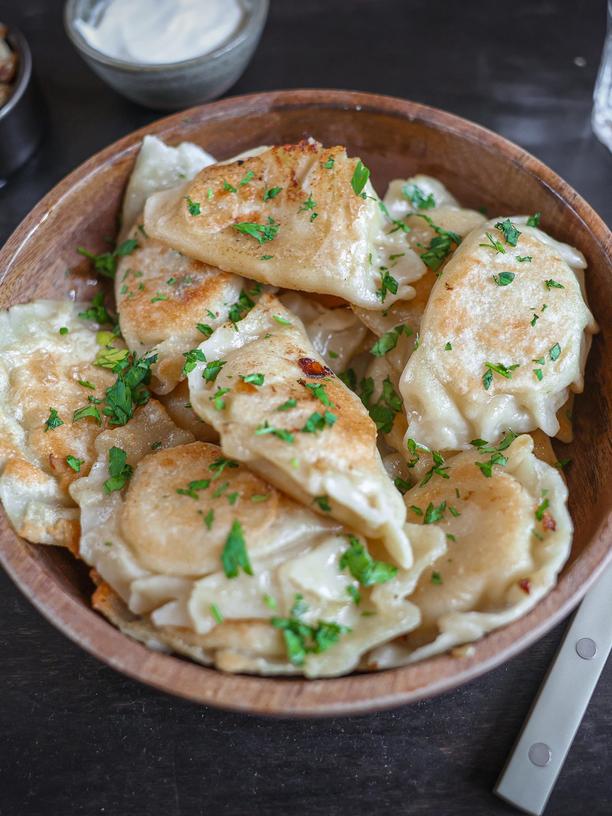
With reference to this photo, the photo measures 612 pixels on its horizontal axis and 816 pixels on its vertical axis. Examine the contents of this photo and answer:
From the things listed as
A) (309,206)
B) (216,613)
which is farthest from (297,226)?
(216,613)

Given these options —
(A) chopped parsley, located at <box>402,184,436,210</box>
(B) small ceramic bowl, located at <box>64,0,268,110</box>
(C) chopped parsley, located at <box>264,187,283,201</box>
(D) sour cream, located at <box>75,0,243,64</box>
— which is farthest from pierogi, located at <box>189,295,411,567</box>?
(D) sour cream, located at <box>75,0,243,64</box>

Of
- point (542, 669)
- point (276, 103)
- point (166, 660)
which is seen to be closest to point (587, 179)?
point (276, 103)

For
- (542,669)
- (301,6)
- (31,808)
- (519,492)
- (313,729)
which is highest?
(301,6)

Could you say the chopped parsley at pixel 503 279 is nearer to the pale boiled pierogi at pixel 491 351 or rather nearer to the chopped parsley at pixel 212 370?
the pale boiled pierogi at pixel 491 351

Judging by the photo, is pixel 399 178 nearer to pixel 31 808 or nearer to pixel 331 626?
pixel 331 626

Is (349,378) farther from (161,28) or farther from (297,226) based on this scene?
(161,28)

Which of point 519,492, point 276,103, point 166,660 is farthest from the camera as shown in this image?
point 276,103

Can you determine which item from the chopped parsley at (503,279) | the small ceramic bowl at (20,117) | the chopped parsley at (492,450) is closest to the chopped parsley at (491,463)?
the chopped parsley at (492,450)
